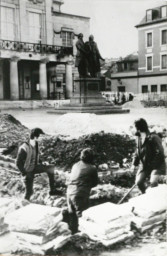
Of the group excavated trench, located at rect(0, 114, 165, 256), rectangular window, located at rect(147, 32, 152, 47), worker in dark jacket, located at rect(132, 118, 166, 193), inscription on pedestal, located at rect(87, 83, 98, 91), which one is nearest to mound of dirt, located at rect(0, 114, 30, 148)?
excavated trench, located at rect(0, 114, 165, 256)

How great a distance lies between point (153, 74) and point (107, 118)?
55 cm

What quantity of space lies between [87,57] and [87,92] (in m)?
0.44

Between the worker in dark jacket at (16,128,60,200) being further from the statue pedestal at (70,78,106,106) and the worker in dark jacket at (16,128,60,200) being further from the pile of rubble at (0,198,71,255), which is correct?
the statue pedestal at (70,78,106,106)

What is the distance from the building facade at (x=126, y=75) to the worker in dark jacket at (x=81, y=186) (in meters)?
0.76

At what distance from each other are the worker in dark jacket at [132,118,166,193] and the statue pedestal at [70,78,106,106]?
0.69 metres

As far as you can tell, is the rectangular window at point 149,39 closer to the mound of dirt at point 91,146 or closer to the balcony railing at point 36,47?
the mound of dirt at point 91,146

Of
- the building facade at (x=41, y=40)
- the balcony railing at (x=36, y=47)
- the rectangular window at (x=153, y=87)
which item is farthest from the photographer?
the balcony railing at (x=36, y=47)

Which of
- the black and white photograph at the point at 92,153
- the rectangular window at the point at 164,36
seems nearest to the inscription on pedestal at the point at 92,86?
the black and white photograph at the point at 92,153

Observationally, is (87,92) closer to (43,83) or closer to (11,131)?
(11,131)

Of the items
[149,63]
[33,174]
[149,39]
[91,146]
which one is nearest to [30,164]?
[33,174]

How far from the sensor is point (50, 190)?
Answer: 3.41 m

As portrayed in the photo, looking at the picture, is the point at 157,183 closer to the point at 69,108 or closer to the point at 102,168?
the point at 102,168

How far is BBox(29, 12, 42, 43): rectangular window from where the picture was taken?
13.7 ft

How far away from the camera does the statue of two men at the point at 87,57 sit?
11.4 feet
